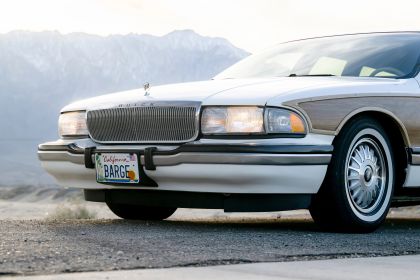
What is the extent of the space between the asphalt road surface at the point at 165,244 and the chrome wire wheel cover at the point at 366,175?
241 mm

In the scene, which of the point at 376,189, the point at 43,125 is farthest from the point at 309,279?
the point at 43,125

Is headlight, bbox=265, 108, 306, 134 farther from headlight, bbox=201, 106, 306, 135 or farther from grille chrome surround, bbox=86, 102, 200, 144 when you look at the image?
grille chrome surround, bbox=86, 102, 200, 144

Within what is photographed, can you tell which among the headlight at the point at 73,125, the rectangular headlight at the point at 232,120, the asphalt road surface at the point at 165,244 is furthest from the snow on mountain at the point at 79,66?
the rectangular headlight at the point at 232,120

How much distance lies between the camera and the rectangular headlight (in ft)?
18.2

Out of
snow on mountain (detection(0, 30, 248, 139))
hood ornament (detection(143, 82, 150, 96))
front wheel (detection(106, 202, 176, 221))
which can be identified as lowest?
snow on mountain (detection(0, 30, 248, 139))

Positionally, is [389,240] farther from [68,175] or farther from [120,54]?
[120,54]

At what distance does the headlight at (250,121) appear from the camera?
5535 mm

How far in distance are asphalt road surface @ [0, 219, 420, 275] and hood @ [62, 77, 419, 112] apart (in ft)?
2.79

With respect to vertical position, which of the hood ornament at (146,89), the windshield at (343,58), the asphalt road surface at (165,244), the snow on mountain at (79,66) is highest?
the windshield at (343,58)

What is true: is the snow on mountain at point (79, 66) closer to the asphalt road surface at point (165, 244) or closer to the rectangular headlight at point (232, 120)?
the asphalt road surface at point (165, 244)

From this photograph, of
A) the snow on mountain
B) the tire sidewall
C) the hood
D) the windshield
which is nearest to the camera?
the hood

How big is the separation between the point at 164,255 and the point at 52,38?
533ft

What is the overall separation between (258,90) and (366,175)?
0.96 metres

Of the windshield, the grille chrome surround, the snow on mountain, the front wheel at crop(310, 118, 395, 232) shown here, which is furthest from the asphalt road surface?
the snow on mountain
